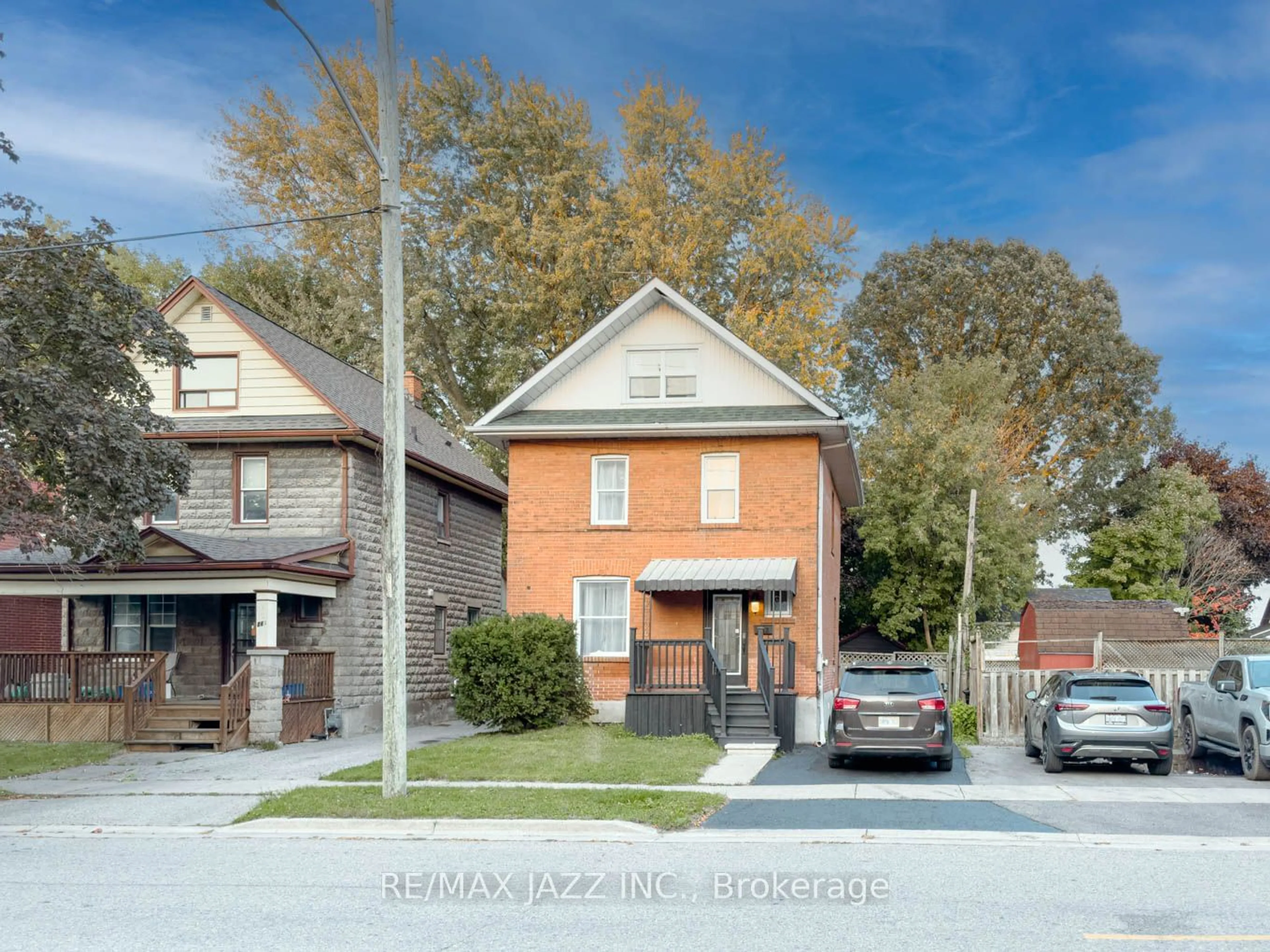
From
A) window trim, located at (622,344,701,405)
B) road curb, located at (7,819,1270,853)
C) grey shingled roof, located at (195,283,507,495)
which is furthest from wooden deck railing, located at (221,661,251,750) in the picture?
window trim, located at (622,344,701,405)

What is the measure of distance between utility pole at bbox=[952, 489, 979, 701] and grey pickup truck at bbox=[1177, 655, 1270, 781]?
715 cm

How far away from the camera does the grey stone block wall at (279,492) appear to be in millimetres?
27031

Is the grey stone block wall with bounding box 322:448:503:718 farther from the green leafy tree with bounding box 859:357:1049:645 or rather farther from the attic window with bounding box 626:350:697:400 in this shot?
the green leafy tree with bounding box 859:357:1049:645

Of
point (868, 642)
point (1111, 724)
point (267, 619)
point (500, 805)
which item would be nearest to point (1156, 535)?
point (868, 642)

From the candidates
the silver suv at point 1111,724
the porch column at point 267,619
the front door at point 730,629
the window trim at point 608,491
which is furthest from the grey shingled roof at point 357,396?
the silver suv at point 1111,724

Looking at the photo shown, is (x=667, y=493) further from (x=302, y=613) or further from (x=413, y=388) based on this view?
(x=413, y=388)

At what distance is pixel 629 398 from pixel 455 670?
24.1 ft

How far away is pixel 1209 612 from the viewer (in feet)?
176

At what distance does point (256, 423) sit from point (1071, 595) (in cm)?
3300

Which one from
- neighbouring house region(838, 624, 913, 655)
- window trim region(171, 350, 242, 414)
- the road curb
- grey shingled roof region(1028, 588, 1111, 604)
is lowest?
neighbouring house region(838, 624, 913, 655)

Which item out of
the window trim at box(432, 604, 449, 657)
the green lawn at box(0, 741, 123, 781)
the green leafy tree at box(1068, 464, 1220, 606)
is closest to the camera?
the green lawn at box(0, 741, 123, 781)

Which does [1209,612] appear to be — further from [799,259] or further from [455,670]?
[455,670]

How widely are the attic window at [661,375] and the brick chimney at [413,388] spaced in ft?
31.0

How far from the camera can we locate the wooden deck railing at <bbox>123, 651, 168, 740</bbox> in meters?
23.1
